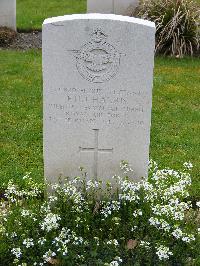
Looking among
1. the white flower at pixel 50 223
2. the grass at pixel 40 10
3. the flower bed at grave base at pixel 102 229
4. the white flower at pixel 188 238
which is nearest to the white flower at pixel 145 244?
the flower bed at grave base at pixel 102 229

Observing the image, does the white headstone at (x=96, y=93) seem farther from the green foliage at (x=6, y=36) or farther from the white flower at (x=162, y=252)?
the green foliage at (x=6, y=36)

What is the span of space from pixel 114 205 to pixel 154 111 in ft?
11.5

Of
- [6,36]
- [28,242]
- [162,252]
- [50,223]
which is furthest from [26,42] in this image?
[162,252]

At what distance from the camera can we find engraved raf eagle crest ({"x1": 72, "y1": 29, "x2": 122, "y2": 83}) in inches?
183

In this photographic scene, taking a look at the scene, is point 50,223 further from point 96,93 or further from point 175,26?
point 175,26

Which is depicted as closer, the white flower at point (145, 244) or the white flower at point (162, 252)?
the white flower at point (162, 252)

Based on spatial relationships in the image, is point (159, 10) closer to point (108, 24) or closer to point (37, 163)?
point (37, 163)

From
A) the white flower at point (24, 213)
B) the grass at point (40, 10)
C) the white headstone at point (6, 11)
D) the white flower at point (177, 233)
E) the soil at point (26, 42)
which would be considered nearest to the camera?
the white flower at point (177, 233)

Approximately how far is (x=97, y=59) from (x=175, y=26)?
20.0 feet

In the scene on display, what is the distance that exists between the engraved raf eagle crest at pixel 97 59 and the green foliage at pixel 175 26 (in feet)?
19.5

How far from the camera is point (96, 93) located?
15.7 ft

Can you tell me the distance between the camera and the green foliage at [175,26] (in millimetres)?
10547

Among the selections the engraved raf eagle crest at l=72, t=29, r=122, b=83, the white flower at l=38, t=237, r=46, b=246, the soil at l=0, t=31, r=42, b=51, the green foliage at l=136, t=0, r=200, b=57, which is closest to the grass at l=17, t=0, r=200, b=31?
the soil at l=0, t=31, r=42, b=51

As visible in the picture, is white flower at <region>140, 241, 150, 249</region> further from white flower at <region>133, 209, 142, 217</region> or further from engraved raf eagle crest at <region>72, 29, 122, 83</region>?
engraved raf eagle crest at <region>72, 29, 122, 83</region>
